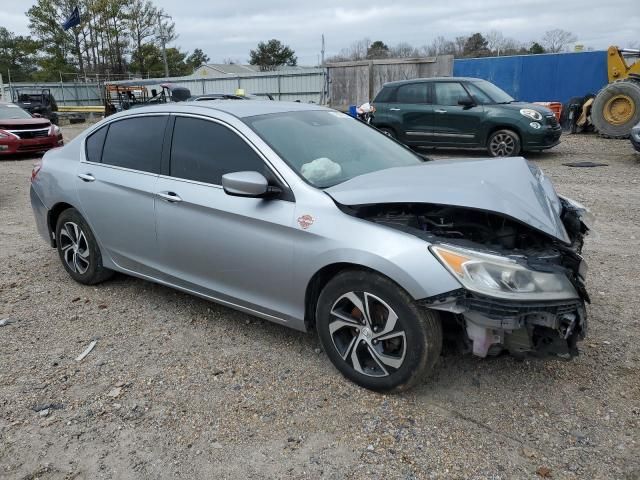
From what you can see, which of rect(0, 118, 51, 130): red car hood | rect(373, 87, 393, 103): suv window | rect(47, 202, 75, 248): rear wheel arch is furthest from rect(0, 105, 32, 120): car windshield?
rect(47, 202, 75, 248): rear wheel arch

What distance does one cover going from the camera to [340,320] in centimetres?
303

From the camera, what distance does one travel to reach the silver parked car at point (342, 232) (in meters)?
2.65

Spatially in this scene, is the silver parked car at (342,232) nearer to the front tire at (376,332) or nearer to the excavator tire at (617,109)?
the front tire at (376,332)

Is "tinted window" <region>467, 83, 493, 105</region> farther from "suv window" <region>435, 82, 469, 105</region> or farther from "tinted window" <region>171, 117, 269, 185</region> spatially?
"tinted window" <region>171, 117, 269, 185</region>

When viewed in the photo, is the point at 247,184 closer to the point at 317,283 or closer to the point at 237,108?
Answer: the point at 317,283

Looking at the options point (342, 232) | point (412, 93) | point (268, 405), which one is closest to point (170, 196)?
point (342, 232)

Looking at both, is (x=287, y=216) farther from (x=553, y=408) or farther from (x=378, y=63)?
(x=378, y=63)

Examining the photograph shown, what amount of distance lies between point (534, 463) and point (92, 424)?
2267 millimetres

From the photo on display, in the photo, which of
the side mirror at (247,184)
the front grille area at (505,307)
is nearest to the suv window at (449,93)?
the side mirror at (247,184)

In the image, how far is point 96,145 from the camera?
14.8ft

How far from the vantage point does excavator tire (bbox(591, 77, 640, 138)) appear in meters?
12.6

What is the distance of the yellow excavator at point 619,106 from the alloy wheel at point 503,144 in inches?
153

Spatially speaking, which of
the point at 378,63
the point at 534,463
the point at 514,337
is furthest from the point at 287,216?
Result: the point at 378,63

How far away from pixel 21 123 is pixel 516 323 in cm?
1449
